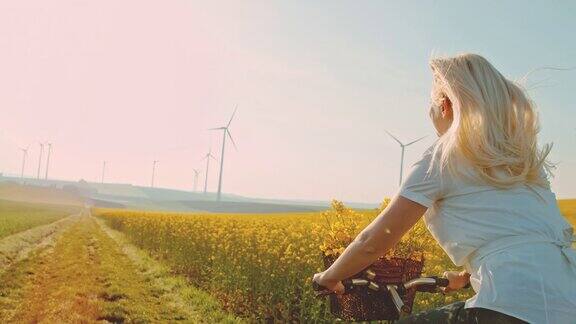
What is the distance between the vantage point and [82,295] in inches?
412

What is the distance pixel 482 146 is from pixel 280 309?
668 cm

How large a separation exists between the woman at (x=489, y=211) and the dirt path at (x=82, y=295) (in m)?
7.28

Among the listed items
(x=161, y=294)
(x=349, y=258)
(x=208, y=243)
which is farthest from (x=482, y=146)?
(x=208, y=243)

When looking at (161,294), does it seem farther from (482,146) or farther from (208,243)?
(482,146)

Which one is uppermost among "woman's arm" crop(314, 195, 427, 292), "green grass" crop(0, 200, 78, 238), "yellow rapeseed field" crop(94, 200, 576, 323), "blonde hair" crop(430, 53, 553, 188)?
"blonde hair" crop(430, 53, 553, 188)

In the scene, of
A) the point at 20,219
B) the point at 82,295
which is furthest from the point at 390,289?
the point at 20,219

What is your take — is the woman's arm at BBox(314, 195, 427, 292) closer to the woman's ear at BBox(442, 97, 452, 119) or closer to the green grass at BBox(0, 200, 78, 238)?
the woman's ear at BBox(442, 97, 452, 119)

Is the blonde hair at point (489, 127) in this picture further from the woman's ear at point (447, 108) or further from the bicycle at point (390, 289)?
the bicycle at point (390, 289)

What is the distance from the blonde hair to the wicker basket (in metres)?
0.61

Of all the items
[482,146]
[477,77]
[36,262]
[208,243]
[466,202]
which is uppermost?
[477,77]

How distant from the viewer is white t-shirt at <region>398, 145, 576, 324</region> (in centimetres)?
A: 183

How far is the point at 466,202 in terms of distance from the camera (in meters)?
2.02

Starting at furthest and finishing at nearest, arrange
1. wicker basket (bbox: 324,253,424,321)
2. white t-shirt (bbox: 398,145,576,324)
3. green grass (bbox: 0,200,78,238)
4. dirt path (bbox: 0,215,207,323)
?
green grass (bbox: 0,200,78,238) < dirt path (bbox: 0,215,207,323) < wicker basket (bbox: 324,253,424,321) < white t-shirt (bbox: 398,145,576,324)

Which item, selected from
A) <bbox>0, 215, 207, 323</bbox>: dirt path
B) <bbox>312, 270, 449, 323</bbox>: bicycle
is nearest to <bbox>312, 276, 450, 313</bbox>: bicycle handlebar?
<bbox>312, 270, 449, 323</bbox>: bicycle
